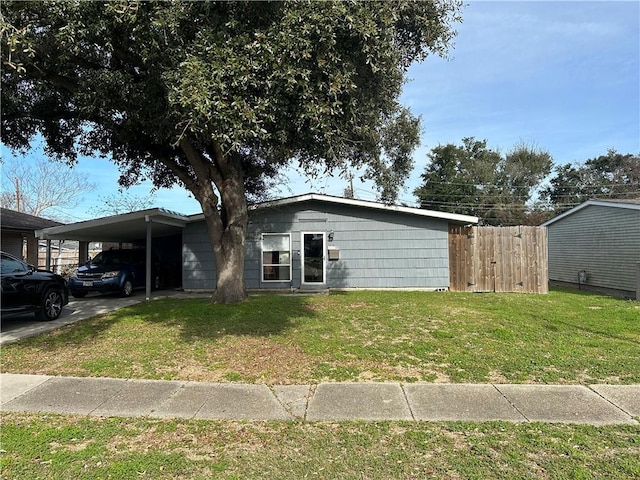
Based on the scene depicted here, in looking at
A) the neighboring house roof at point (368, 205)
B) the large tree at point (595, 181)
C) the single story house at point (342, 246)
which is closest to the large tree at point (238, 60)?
the neighboring house roof at point (368, 205)

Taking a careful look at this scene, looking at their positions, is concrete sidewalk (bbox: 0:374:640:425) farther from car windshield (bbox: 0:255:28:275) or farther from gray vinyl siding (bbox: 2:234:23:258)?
gray vinyl siding (bbox: 2:234:23:258)

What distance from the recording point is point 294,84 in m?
4.60

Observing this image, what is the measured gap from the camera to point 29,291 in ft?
28.4

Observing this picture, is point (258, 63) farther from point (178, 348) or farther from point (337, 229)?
point (337, 229)

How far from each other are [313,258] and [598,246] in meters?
11.1

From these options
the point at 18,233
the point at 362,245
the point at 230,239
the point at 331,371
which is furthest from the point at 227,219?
the point at 18,233

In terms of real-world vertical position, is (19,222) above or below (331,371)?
above

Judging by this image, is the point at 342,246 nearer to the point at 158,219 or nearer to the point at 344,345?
the point at 158,219

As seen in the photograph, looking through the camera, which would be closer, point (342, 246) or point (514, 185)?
point (342, 246)

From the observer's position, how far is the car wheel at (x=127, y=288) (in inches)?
553

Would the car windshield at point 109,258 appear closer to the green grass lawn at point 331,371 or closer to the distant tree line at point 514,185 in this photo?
the green grass lawn at point 331,371

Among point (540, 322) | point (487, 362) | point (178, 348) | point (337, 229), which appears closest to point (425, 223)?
point (337, 229)

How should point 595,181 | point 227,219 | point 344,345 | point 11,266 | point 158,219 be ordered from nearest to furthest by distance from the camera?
point 344,345
point 11,266
point 227,219
point 158,219
point 595,181

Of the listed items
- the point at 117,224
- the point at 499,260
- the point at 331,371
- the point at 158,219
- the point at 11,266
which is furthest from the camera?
the point at 499,260
